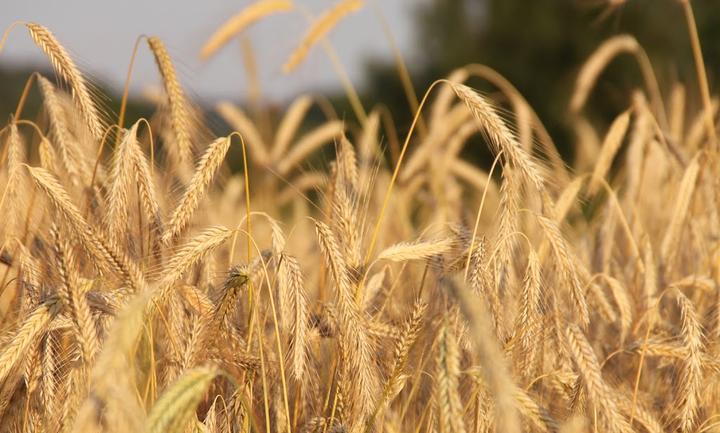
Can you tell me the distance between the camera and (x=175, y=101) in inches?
102

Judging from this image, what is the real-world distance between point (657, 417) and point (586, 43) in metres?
19.5

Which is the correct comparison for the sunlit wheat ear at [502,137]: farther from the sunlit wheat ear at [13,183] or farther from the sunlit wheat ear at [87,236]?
the sunlit wheat ear at [13,183]

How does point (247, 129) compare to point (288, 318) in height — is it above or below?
below

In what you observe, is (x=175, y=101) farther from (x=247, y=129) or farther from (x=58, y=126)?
(x=247, y=129)

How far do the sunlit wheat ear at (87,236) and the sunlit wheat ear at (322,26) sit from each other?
2.37m

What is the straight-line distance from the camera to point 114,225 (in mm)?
2113

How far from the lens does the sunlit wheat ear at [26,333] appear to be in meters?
1.81

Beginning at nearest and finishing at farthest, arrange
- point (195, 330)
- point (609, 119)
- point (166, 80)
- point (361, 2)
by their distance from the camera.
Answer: point (195, 330)
point (166, 80)
point (361, 2)
point (609, 119)

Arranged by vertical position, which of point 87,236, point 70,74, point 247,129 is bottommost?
point 247,129

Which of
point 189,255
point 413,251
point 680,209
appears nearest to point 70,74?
point 189,255

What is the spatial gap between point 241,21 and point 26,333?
8.22 feet

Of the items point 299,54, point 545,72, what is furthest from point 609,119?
point 299,54

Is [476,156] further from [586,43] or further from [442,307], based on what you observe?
[442,307]

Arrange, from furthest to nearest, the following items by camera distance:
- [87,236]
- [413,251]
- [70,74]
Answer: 1. [70,74]
2. [413,251]
3. [87,236]
